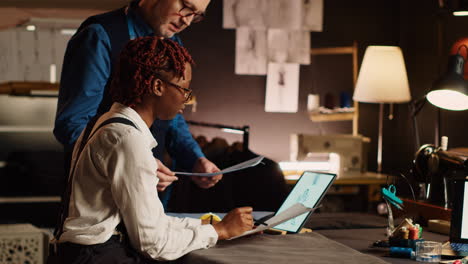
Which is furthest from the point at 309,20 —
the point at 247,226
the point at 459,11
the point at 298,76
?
the point at 247,226

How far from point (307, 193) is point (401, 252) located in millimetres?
398

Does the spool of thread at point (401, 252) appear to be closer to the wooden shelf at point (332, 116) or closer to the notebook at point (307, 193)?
the notebook at point (307, 193)

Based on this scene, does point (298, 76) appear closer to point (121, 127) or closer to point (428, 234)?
point (428, 234)

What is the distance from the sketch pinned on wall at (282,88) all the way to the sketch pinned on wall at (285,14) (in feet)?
1.00


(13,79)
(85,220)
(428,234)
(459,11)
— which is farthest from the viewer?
(13,79)

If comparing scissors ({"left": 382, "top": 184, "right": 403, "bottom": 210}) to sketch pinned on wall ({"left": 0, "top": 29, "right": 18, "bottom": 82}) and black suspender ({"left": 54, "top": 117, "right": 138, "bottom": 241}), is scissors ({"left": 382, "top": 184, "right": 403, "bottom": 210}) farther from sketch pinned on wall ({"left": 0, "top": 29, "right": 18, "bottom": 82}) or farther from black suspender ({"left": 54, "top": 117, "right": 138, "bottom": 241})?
sketch pinned on wall ({"left": 0, "top": 29, "right": 18, "bottom": 82})

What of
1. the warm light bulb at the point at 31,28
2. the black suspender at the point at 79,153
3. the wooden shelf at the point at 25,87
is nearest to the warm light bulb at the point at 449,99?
the black suspender at the point at 79,153

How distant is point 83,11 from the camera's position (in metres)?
4.91

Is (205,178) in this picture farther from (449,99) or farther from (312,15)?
(312,15)

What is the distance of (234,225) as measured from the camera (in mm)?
1850

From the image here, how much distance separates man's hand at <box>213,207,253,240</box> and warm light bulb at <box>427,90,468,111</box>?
3.13ft

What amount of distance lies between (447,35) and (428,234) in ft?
9.01

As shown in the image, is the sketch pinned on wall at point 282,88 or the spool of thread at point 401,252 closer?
the spool of thread at point 401,252

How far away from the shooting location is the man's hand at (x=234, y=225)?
1838mm
